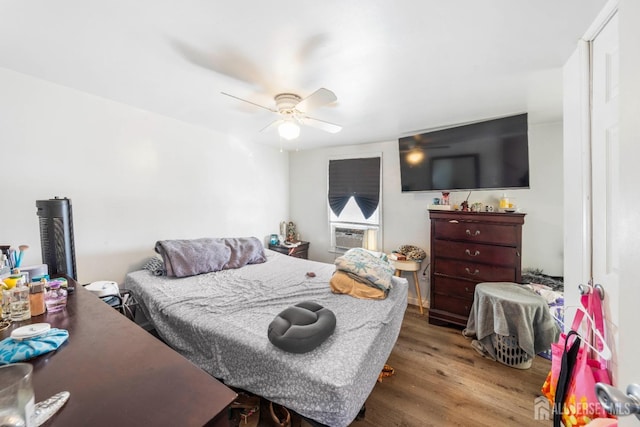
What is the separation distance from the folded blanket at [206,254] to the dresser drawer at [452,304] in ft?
7.33

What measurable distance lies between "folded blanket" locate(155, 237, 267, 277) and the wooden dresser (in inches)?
87.7

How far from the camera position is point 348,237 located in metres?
4.00

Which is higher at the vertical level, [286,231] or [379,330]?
[286,231]

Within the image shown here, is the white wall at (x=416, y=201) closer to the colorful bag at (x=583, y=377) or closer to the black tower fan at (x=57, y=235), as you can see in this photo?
the colorful bag at (x=583, y=377)

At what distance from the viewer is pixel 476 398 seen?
178cm

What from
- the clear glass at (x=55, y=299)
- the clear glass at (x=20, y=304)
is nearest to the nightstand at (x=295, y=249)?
the clear glass at (x=55, y=299)

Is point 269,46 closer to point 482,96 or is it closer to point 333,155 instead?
point 482,96

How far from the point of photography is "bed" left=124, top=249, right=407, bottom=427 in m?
1.14

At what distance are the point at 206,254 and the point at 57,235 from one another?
3.85 feet

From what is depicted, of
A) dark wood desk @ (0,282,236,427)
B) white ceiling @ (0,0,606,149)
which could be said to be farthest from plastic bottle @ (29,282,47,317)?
white ceiling @ (0,0,606,149)

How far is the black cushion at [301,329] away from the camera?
125cm

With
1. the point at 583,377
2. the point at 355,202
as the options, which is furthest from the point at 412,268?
the point at 583,377

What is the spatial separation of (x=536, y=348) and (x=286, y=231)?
11.6 ft

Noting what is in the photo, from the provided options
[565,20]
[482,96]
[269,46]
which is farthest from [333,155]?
[565,20]
